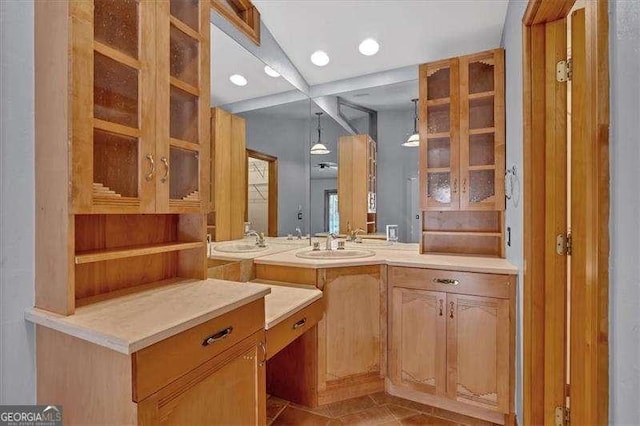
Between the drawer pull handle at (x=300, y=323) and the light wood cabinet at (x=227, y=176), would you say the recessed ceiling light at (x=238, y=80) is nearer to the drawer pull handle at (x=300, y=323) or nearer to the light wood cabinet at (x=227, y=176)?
the light wood cabinet at (x=227, y=176)

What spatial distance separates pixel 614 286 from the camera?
0.65 meters

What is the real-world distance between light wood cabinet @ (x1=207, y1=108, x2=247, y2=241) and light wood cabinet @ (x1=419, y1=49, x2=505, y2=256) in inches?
50.2

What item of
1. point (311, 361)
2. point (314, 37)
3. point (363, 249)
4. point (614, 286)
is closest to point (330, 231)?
point (363, 249)

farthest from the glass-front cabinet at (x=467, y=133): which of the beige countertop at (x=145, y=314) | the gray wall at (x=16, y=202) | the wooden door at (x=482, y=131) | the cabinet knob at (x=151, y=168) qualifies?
the gray wall at (x=16, y=202)

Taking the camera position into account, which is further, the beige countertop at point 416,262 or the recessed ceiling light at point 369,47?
the recessed ceiling light at point 369,47

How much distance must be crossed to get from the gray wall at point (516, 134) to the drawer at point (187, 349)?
54.2 inches

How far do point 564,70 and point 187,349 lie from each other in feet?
6.23

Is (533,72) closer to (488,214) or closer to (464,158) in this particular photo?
(464,158)

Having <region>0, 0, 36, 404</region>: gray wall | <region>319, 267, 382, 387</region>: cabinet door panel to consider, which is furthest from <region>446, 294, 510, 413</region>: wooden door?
<region>0, 0, 36, 404</region>: gray wall

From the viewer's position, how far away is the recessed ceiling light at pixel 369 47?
2.38 meters

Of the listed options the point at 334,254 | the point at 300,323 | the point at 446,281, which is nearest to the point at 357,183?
the point at 334,254

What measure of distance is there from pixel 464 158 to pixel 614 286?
5.76 feet

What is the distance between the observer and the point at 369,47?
2416 mm

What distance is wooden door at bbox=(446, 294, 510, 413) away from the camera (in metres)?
1.87
